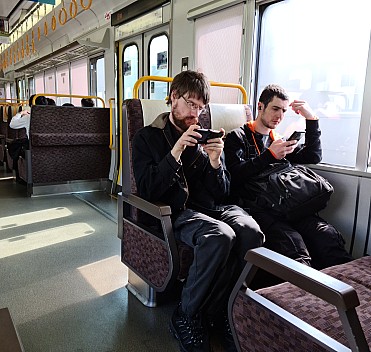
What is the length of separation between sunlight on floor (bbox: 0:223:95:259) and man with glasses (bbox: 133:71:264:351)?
159 cm

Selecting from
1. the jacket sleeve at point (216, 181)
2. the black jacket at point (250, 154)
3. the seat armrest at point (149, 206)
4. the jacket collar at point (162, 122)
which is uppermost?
the jacket collar at point (162, 122)

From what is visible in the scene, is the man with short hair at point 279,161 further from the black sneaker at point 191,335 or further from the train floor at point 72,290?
the train floor at point 72,290

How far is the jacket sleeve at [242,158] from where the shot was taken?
79.6 inches

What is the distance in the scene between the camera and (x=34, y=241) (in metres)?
3.07

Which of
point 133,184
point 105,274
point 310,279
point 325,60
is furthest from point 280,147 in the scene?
point 105,274

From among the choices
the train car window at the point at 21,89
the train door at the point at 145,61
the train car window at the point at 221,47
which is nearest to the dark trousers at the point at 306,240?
the train car window at the point at 221,47

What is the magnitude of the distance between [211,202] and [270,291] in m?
0.69

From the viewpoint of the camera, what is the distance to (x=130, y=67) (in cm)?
526

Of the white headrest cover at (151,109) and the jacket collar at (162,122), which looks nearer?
the jacket collar at (162,122)

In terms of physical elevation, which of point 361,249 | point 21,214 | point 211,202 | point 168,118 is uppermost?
point 168,118

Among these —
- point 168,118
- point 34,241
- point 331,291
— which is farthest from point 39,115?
point 331,291

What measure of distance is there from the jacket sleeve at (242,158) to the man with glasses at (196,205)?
0.14m

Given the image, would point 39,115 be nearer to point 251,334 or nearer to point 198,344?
point 198,344

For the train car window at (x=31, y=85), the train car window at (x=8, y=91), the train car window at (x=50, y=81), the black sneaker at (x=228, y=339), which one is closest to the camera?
the black sneaker at (x=228, y=339)
